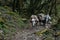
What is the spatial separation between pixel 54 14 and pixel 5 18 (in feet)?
18.6

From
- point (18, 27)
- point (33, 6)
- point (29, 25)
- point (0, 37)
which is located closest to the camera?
point (0, 37)

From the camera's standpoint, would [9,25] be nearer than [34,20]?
Yes

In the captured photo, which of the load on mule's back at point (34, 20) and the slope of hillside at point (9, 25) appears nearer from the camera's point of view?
the slope of hillside at point (9, 25)

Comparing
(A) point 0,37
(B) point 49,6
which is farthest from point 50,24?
(A) point 0,37

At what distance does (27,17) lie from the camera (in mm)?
14594

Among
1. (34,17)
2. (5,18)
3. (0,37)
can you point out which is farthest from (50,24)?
(0,37)

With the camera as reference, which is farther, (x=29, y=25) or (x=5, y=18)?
(x=29, y=25)

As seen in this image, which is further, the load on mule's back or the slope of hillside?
the load on mule's back

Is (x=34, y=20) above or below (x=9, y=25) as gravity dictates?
below

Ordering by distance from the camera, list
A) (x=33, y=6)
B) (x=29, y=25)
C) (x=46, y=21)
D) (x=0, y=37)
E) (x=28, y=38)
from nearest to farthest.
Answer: (x=0, y=37)
(x=28, y=38)
(x=29, y=25)
(x=46, y=21)
(x=33, y=6)

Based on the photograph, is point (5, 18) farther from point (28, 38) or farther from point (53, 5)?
point (53, 5)

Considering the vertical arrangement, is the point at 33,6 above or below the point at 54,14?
above

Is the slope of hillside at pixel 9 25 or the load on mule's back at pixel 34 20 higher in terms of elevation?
the slope of hillside at pixel 9 25

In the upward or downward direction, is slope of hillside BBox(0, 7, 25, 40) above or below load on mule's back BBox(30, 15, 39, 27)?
above
